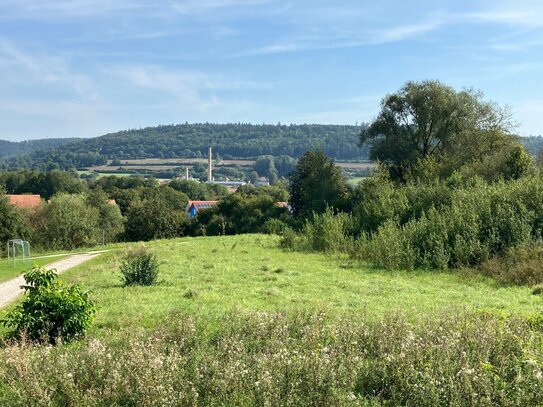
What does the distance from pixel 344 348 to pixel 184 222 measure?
161 feet

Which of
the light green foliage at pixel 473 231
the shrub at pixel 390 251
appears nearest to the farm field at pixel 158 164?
the shrub at pixel 390 251

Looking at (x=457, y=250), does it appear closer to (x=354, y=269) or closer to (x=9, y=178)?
(x=354, y=269)

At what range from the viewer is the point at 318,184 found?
43.2 meters

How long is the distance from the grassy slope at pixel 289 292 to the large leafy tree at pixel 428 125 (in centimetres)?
2456

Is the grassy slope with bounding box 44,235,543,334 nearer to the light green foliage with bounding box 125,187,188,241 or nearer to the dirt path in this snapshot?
the dirt path

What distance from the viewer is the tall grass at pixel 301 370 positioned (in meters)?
5.18

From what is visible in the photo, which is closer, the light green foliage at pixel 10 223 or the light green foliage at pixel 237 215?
the light green foliage at pixel 10 223

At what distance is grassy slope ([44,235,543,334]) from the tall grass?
1.86 meters

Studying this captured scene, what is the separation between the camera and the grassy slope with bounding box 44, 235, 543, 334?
9586mm

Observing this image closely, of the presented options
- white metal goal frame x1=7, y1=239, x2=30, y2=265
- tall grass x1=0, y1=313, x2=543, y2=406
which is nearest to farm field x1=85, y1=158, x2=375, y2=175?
white metal goal frame x1=7, y1=239, x2=30, y2=265

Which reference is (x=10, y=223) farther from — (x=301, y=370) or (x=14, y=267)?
(x=301, y=370)

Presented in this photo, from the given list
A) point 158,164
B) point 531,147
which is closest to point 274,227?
point 531,147

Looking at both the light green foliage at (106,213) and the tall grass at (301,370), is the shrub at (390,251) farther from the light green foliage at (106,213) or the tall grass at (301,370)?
the light green foliage at (106,213)

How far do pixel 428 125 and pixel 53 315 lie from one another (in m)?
38.9
